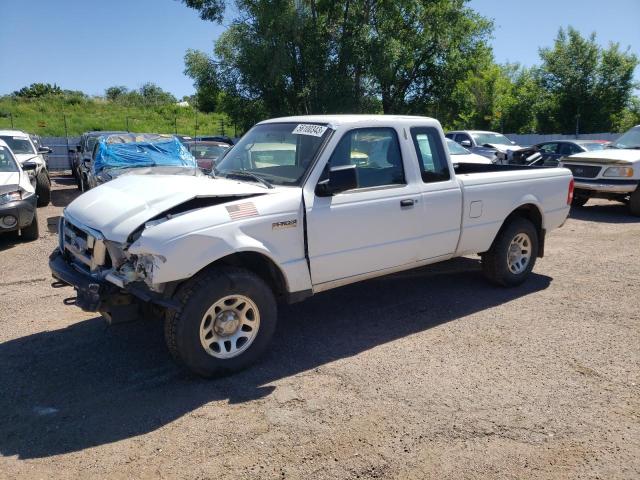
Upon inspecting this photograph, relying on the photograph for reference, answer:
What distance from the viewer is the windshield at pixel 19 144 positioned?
13.6 metres

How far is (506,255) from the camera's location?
614cm

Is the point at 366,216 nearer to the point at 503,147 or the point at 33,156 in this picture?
the point at 33,156

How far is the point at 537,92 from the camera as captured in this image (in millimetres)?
37344

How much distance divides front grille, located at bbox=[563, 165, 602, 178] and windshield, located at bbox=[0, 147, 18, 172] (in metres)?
11.6

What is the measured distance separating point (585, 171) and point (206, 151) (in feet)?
32.2

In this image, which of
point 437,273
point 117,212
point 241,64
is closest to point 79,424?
point 117,212

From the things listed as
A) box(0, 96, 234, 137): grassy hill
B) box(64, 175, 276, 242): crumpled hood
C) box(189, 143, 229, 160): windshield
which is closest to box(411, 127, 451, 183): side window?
box(64, 175, 276, 242): crumpled hood

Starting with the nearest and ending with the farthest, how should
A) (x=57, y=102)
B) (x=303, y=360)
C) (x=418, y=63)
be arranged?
1. (x=303, y=360)
2. (x=418, y=63)
3. (x=57, y=102)

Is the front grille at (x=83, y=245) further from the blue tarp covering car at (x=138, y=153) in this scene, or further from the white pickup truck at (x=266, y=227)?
the blue tarp covering car at (x=138, y=153)

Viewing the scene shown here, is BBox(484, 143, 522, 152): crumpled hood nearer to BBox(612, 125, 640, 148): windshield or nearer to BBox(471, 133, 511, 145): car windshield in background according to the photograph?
BBox(471, 133, 511, 145): car windshield in background

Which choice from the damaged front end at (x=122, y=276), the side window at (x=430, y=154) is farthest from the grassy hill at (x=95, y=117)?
the damaged front end at (x=122, y=276)

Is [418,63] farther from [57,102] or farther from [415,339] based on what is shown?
[57,102]

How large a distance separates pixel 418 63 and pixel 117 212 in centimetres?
2596

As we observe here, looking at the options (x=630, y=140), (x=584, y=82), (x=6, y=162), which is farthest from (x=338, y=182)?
(x=584, y=82)
